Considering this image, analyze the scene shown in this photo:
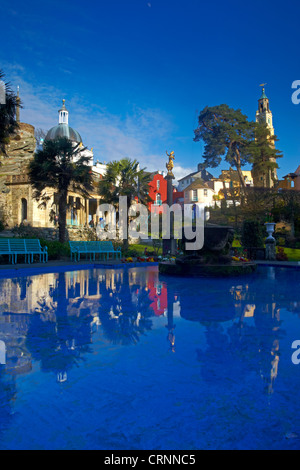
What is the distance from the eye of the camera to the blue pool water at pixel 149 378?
2367 mm

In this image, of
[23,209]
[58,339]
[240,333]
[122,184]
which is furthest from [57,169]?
[240,333]

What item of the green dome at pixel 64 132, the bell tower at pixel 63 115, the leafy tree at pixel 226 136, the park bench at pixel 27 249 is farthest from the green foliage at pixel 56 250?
the bell tower at pixel 63 115

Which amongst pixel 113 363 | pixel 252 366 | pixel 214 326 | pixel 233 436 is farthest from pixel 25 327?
pixel 233 436

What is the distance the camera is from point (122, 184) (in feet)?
102

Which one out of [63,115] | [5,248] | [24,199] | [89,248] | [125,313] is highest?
[63,115]

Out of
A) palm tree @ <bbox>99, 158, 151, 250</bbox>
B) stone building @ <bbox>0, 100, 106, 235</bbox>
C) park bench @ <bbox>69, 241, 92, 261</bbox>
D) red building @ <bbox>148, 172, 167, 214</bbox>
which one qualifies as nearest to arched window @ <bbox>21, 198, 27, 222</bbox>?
stone building @ <bbox>0, 100, 106, 235</bbox>

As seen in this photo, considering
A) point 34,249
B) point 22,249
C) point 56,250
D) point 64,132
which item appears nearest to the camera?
point 22,249

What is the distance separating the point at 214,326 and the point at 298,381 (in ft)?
7.06

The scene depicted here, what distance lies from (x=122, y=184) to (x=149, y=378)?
28515 mm

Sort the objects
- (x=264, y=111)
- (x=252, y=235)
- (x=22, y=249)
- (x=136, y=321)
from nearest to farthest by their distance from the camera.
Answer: (x=136, y=321), (x=22, y=249), (x=252, y=235), (x=264, y=111)

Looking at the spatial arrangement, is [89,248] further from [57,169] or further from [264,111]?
[264,111]

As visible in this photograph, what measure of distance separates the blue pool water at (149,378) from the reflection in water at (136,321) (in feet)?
0.08

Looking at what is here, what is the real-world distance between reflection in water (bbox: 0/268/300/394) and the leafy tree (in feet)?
143
